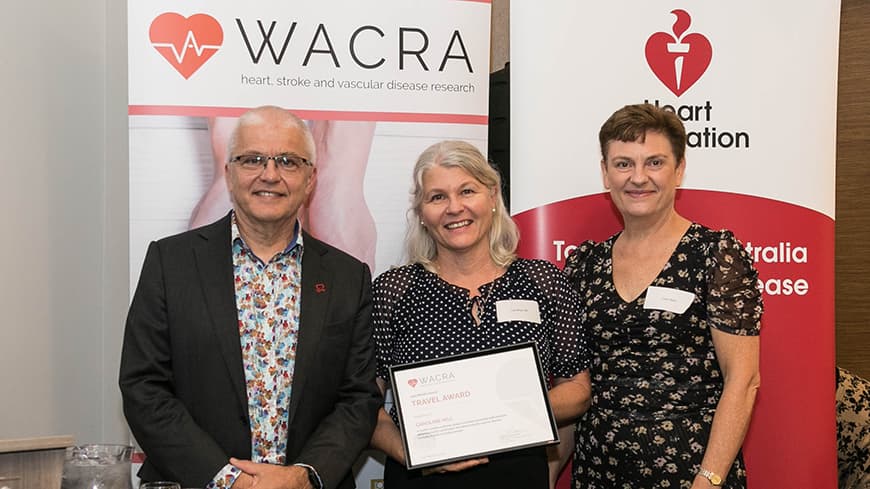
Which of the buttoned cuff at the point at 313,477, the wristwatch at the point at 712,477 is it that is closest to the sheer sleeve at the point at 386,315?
the buttoned cuff at the point at 313,477

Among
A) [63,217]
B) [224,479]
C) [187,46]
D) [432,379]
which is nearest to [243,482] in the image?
[224,479]

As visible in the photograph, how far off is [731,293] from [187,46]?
212 cm

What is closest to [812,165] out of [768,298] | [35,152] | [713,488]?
[768,298]

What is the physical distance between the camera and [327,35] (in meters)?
3.46

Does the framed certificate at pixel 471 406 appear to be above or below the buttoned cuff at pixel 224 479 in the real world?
above

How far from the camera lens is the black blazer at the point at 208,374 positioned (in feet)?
8.61

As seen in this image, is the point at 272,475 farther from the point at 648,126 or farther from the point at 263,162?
the point at 648,126

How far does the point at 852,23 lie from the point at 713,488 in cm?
320

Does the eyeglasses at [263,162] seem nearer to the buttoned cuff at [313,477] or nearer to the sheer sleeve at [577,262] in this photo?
the buttoned cuff at [313,477]

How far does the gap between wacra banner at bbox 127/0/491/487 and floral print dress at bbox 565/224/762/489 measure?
3.48 feet

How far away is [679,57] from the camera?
3.59 metres

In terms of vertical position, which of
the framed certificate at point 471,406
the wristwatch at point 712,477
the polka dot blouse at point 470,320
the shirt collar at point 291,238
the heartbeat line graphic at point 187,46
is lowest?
the wristwatch at point 712,477

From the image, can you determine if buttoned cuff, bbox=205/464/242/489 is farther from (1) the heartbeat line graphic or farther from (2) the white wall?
(1) the heartbeat line graphic

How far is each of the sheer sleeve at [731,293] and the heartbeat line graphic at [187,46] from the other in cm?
196
